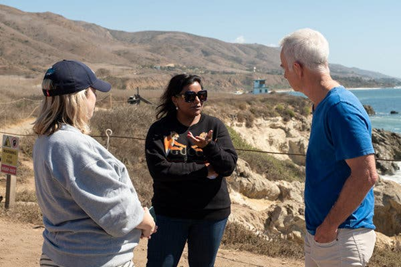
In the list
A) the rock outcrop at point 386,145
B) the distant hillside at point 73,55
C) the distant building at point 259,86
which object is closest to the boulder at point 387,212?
the rock outcrop at point 386,145

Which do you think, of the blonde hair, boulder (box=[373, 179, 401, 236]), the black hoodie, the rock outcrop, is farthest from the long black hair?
the rock outcrop

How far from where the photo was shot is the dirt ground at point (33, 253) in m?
5.03

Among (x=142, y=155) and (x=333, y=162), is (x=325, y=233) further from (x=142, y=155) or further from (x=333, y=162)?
(x=142, y=155)

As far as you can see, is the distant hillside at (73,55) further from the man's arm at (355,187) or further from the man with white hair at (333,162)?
the man's arm at (355,187)

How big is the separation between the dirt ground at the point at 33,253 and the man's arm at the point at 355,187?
3103 millimetres

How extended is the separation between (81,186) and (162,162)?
1066mm

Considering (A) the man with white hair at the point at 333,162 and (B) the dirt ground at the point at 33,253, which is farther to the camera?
(B) the dirt ground at the point at 33,253

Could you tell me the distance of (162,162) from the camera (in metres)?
3.02

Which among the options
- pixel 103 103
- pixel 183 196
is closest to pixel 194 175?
pixel 183 196

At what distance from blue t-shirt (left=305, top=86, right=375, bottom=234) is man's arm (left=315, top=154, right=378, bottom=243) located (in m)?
0.04

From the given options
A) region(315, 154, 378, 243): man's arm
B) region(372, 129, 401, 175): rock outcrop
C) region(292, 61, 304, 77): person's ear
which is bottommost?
region(372, 129, 401, 175): rock outcrop

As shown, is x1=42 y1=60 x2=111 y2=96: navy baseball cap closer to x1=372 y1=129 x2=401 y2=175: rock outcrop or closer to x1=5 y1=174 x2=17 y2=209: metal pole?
x1=5 y1=174 x2=17 y2=209: metal pole

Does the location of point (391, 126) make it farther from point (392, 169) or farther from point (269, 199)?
point (269, 199)

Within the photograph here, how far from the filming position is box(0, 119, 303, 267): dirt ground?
5.03 meters
